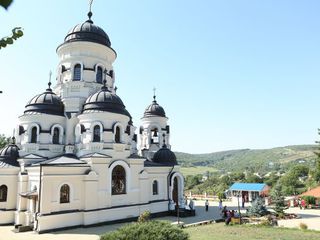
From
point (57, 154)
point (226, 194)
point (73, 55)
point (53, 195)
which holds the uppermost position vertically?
point (73, 55)

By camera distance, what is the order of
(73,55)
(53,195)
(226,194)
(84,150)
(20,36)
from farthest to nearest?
1. (226,194)
2. (73,55)
3. (84,150)
4. (53,195)
5. (20,36)

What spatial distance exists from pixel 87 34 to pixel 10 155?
11427mm

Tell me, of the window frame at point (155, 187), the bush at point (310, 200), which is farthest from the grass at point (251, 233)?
the bush at point (310, 200)

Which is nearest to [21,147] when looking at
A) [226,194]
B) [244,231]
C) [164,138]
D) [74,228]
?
[74,228]

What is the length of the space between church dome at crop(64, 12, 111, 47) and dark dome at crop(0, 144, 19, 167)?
32.2ft

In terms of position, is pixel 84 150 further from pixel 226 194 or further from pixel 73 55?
pixel 226 194

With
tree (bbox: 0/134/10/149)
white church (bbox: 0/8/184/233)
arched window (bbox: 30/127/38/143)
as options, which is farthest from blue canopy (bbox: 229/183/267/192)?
tree (bbox: 0/134/10/149)

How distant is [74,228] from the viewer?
18.1 meters

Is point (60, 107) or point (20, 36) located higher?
point (60, 107)

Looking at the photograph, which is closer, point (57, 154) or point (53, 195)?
point (53, 195)

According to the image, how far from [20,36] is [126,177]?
60.5 feet

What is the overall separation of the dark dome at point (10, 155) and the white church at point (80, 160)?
0.21ft

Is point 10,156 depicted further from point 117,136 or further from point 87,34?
point 87,34

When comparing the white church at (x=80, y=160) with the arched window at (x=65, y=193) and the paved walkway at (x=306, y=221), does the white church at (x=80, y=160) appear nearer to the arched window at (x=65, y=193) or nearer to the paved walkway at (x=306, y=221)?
the arched window at (x=65, y=193)
